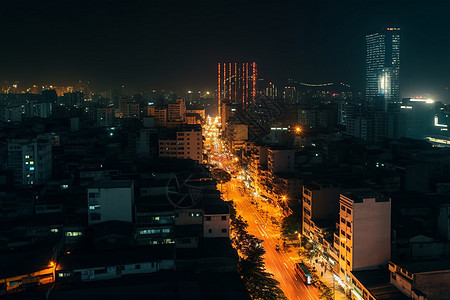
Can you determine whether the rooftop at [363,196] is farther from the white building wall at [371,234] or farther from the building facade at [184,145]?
the building facade at [184,145]

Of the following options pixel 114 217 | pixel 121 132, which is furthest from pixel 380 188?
pixel 121 132

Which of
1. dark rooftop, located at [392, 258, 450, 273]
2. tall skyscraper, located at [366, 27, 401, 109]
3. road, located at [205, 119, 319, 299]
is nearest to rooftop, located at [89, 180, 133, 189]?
road, located at [205, 119, 319, 299]

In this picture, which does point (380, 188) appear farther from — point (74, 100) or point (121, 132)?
point (74, 100)

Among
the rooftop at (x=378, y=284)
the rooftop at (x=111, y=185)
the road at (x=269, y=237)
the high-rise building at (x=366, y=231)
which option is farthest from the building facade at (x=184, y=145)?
the rooftop at (x=378, y=284)

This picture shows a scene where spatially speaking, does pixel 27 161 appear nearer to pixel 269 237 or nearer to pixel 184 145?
pixel 184 145

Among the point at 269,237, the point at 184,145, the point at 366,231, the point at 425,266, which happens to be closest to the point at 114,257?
the point at 269,237

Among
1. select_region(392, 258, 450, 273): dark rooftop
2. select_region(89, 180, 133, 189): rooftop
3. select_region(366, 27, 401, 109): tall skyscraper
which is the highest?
select_region(366, 27, 401, 109): tall skyscraper

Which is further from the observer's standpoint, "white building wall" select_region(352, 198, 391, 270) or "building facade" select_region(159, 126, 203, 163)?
"building facade" select_region(159, 126, 203, 163)

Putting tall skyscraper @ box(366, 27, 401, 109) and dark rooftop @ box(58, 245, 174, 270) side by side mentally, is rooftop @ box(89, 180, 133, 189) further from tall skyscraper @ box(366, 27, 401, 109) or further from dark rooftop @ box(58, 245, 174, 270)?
tall skyscraper @ box(366, 27, 401, 109)

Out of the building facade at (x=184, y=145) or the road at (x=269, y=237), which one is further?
the building facade at (x=184, y=145)

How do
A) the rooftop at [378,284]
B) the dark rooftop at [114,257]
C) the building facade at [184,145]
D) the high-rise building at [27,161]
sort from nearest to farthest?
the rooftop at [378,284]
the dark rooftop at [114,257]
the high-rise building at [27,161]
the building facade at [184,145]
